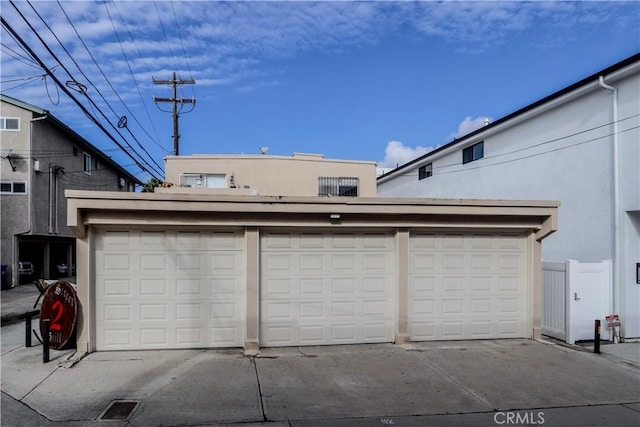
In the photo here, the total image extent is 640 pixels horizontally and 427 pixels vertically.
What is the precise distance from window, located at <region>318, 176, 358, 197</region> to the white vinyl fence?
915 centimetres

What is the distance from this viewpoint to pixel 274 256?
9.28 m

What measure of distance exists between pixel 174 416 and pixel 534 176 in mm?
12388

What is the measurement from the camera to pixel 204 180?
17.7 meters

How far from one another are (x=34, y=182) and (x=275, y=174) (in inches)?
506

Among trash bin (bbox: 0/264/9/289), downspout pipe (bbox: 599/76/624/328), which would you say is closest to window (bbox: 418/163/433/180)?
downspout pipe (bbox: 599/76/624/328)

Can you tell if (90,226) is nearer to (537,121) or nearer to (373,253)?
(373,253)

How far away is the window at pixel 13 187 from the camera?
21.7 m

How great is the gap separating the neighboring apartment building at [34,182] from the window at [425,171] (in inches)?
737

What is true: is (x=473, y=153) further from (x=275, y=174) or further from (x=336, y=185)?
(x=275, y=174)

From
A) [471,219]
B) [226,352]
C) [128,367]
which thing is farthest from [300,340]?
[471,219]

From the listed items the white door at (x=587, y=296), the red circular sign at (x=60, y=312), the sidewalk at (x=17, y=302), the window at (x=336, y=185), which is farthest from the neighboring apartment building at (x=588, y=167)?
the sidewalk at (x=17, y=302)

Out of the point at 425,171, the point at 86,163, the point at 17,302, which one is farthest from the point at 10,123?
the point at 425,171

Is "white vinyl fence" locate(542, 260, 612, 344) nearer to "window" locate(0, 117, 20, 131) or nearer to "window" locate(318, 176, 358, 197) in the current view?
"window" locate(318, 176, 358, 197)

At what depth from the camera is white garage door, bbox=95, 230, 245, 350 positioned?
8.73 m
